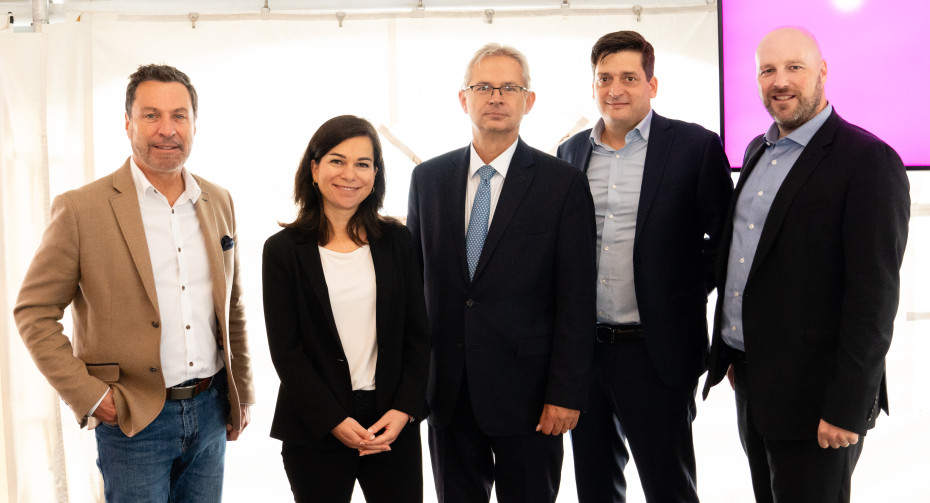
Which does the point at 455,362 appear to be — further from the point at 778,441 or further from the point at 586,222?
the point at 778,441

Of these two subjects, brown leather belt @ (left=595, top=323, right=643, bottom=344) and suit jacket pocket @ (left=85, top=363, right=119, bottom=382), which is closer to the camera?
suit jacket pocket @ (left=85, top=363, right=119, bottom=382)

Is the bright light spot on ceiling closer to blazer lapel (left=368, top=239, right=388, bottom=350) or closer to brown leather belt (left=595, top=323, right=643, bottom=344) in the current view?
brown leather belt (left=595, top=323, right=643, bottom=344)

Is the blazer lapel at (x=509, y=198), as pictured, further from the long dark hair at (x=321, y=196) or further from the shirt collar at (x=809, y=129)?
the shirt collar at (x=809, y=129)

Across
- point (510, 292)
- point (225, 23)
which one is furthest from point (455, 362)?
point (225, 23)

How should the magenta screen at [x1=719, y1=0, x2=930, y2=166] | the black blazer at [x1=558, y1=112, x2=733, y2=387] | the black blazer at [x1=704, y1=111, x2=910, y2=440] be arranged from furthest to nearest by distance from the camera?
the magenta screen at [x1=719, y1=0, x2=930, y2=166]
the black blazer at [x1=558, y1=112, x2=733, y2=387]
the black blazer at [x1=704, y1=111, x2=910, y2=440]

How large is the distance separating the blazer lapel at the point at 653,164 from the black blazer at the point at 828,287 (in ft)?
1.33

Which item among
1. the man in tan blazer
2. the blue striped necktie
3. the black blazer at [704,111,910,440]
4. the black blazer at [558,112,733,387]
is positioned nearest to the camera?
the black blazer at [704,111,910,440]

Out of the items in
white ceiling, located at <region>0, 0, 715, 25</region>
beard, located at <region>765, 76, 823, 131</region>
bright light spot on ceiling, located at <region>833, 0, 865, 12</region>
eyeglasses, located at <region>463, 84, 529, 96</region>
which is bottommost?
beard, located at <region>765, 76, 823, 131</region>

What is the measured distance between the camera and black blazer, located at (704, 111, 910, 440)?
186 cm

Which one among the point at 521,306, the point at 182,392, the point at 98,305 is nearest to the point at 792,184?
the point at 521,306

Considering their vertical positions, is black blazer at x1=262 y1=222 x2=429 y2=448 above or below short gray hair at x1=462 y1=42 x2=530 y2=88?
below

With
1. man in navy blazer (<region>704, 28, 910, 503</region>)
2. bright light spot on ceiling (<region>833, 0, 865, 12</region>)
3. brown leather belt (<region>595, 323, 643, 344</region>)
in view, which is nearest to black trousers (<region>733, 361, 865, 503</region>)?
man in navy blazer (<region>704, 28, 910, 503</region>)

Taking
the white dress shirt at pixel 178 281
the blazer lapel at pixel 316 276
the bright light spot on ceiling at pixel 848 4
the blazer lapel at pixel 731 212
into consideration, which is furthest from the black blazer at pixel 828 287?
the white dress shirt at pixel 178 281

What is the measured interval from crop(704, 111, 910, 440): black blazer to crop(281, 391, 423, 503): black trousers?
1027 mm
